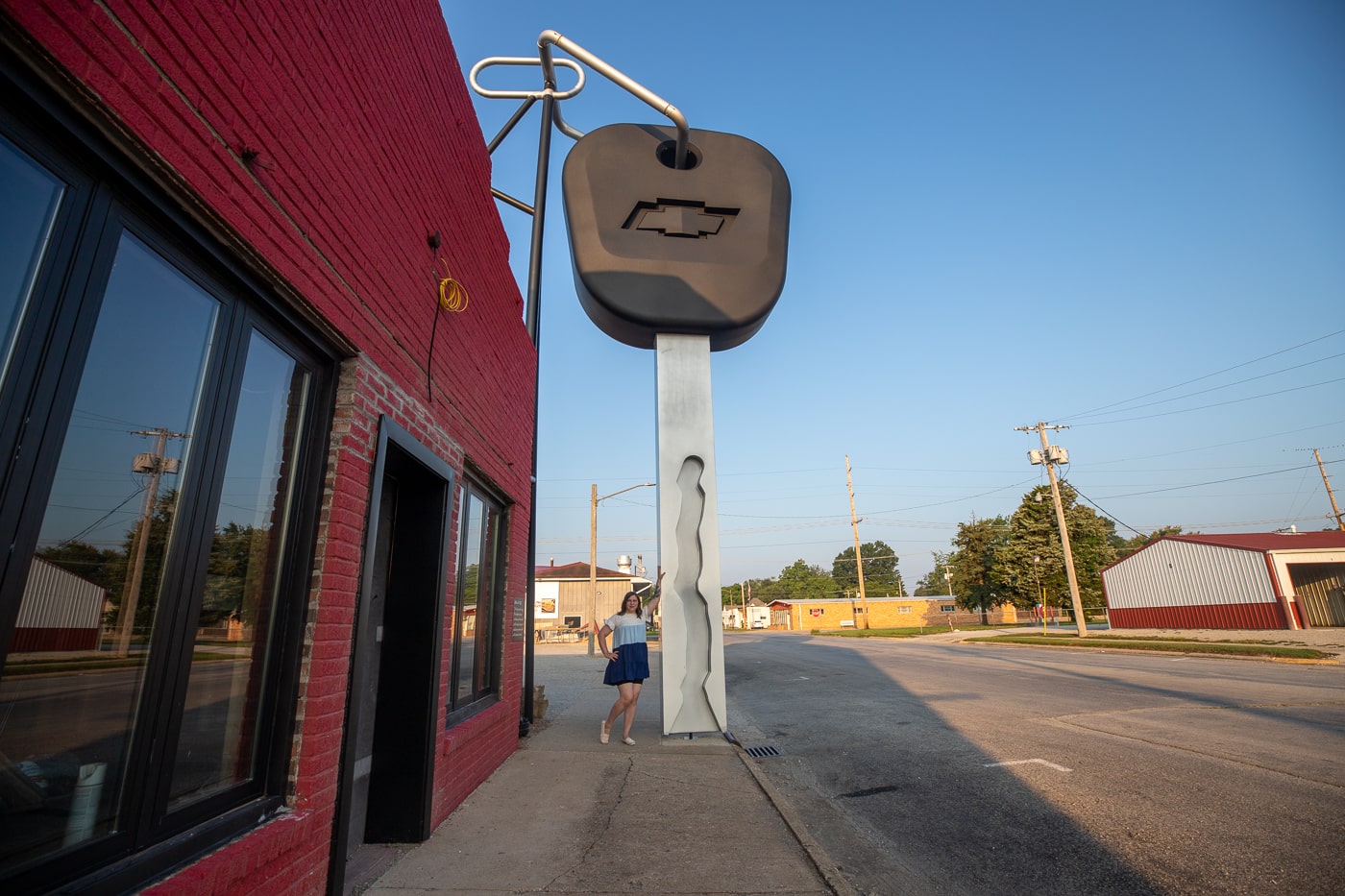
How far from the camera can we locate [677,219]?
271 inches

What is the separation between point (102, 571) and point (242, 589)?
63 centimetres

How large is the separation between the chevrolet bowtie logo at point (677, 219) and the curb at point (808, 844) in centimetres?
518

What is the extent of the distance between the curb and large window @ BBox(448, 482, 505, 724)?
2388mm

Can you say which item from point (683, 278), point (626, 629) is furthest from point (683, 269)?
point (626, 629)

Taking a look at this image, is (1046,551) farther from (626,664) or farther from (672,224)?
(672,224)

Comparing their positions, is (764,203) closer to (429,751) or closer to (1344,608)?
(429,751)

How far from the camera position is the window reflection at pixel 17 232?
154 centimetres

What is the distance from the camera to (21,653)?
5.29 feet

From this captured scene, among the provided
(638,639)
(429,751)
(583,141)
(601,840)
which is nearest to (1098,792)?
(601,840)

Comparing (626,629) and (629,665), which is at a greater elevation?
(626,629)

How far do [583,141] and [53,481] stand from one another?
6.35 metres

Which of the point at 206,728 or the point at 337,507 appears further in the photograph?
the point at 337,507

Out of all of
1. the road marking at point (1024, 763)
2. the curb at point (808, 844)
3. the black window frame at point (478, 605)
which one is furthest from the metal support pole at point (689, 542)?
the road marking at point (1024, 763)

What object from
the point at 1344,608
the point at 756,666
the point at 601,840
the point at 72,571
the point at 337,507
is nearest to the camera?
the point at 72,571
